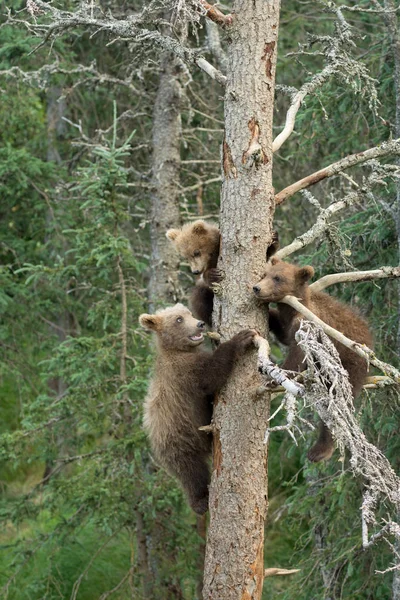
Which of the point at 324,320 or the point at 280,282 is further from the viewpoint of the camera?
the point at 324,320

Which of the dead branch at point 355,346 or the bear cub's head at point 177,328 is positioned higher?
the dead branch at point 355,346

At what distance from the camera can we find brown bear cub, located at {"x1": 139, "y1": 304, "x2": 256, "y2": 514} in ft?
22.8

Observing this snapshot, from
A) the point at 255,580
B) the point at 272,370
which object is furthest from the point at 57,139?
the point at 272,370

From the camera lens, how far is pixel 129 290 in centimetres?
1063

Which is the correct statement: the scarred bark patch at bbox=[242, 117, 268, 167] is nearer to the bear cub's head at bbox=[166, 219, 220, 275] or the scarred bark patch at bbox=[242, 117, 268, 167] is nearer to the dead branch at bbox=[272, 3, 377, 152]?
the dead branch at bbox=[272, 3, 377, 152]

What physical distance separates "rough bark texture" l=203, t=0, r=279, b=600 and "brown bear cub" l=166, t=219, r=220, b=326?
1176 mm

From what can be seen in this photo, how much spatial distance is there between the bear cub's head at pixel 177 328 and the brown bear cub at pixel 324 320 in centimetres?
64

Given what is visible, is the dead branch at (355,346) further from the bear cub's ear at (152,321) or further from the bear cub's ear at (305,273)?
the bear cub's ear at (152,321)

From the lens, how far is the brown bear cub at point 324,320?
22.6 ft

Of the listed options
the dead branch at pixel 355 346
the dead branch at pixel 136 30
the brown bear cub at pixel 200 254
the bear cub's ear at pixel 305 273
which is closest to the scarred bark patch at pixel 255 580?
the dead branch at pixel 355 346

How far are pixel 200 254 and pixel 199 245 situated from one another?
14 centimetres

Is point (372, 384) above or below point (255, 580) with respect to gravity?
above

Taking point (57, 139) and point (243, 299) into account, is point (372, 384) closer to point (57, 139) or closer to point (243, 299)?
point (243, 299)

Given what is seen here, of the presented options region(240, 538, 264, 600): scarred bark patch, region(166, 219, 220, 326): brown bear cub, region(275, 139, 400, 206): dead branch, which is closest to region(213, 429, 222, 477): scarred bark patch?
region(240, 538, 264, 600): scarred bark patch
